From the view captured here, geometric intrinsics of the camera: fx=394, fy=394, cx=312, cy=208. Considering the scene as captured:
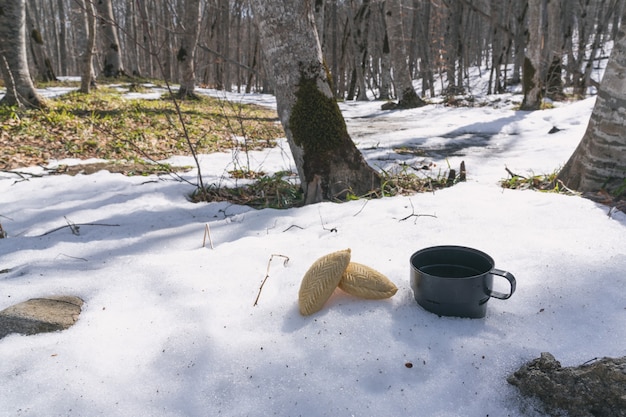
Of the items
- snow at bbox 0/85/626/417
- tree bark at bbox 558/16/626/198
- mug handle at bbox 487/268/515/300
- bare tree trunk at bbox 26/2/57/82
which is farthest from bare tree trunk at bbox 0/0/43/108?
tree bark at bbox 558/16/626/198

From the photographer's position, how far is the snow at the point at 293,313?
128 centimetres

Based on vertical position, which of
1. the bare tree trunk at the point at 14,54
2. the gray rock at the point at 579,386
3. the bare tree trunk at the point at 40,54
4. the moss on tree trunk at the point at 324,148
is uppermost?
the bare tree trunk at the point at 40,54

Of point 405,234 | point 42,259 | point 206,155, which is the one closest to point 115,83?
point 206,155

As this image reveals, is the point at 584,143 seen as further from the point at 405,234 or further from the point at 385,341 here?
the point at 385,341

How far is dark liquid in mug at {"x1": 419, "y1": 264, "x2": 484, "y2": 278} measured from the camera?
1.70 meters

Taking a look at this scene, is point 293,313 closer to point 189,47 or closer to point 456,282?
point 456,282

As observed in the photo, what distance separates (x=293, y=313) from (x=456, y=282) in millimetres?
670

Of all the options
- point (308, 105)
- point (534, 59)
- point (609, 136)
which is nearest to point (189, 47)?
point (534, 59)

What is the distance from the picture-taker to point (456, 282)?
1454 mm

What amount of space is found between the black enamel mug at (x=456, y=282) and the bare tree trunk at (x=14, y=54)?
6.56m

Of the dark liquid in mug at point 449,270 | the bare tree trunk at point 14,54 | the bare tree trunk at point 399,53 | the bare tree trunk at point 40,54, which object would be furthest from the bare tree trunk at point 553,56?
the bare tree trunk at point 40,54

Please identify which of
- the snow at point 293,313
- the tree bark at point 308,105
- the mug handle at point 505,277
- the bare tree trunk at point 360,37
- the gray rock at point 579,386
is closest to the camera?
the gray rock at point 579,386

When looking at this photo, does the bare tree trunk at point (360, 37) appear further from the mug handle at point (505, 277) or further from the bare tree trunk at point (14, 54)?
the mug handle at point (505, 277)

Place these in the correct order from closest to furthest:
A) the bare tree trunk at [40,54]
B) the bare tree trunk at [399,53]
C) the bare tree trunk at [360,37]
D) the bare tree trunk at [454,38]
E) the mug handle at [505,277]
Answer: the mug handle at [505,277]
the bare tree trunk at [399,53]
the bare tree trunk at [40,54]
the bare tree trunk at [454,38]
the bare tree trunk at [360,37]
